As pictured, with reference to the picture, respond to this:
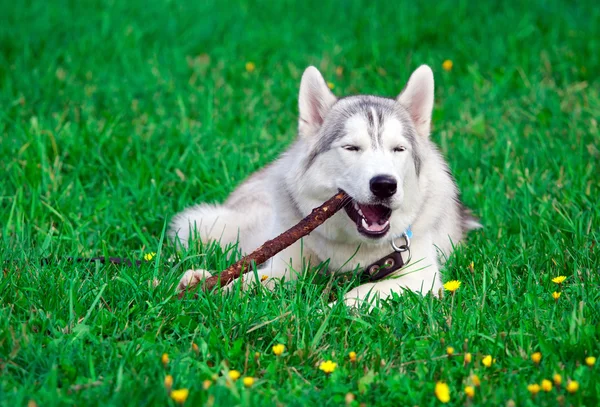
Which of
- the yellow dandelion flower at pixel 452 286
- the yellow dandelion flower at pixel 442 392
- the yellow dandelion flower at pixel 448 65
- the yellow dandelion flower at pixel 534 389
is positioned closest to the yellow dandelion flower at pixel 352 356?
the yellow dandelion flower at pixel 442 392

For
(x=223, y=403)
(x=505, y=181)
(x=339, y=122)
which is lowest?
(x=505, y=181)

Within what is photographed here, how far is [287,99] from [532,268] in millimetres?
3523

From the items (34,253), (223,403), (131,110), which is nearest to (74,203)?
(34,253)

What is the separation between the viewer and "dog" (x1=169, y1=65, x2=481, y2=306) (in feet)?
12.7

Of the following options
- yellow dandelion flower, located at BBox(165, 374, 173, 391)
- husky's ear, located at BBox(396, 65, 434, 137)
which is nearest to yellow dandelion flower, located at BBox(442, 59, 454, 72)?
husky's ear, located at BBox(396, 65, 434, 137)

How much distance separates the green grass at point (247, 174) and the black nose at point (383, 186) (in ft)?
1.68

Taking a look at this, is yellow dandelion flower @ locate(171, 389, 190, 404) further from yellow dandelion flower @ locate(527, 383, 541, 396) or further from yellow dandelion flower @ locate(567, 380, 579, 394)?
yellow dandelion flower @ locate(567, 380, 579, 394)

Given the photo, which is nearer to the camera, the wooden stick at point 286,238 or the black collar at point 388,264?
the wooden stick at point 286,238

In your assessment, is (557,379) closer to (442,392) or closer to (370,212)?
(442,392)

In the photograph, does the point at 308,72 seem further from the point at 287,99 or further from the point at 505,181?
the point at 287,99

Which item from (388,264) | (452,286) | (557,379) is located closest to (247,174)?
(388,264)

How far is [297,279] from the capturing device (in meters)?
3.95

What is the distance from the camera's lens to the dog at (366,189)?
386 cm

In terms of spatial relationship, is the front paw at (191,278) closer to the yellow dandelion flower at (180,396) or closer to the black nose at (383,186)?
the black nose at (383,186)
